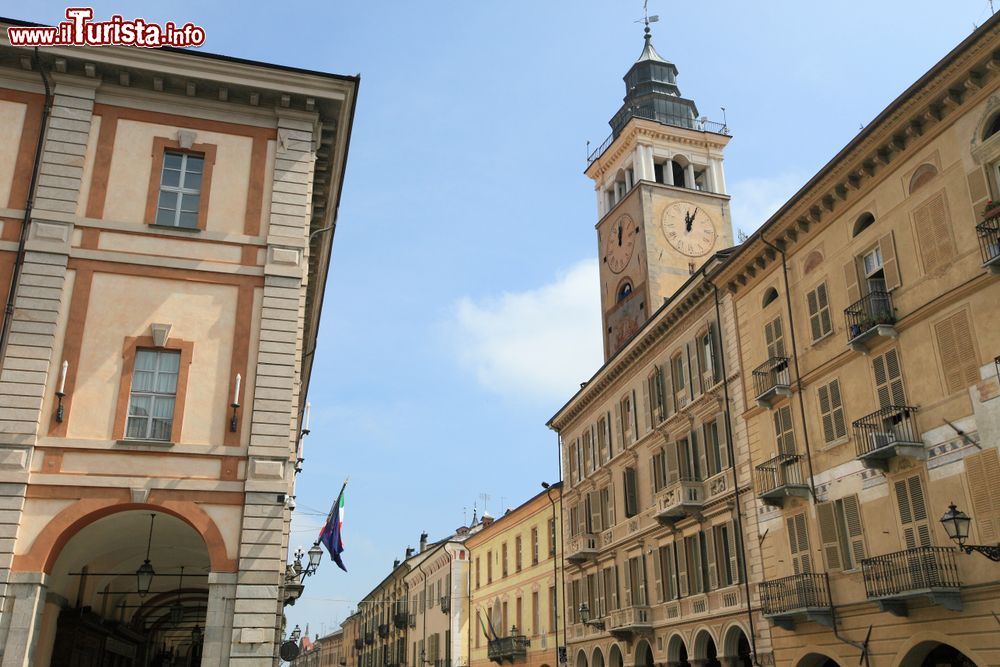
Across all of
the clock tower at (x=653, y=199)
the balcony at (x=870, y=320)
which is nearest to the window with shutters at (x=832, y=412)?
the balcony at (x=870, y=320)

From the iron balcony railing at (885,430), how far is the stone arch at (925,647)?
3.87 metres

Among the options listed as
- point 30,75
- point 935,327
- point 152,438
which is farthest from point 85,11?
point 935,327

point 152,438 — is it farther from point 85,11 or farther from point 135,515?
point 85,11

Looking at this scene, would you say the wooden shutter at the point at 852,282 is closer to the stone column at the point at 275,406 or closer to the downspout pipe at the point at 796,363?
the downspout pipe at the point at 796,363

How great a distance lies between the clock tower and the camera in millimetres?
45719

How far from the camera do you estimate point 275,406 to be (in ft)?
55.4

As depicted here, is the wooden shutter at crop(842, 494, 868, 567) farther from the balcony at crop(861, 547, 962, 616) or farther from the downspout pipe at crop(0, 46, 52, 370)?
the downspout pipe at crop(0, 46, 52, 370)

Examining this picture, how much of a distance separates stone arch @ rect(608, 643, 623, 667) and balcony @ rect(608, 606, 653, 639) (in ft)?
3.63

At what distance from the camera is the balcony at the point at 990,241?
17.2m

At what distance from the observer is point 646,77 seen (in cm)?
5547

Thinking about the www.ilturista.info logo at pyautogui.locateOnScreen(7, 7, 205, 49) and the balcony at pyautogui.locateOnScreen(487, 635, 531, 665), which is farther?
the balcony at pyautogui.locateOnScreen(487, 635, 531, 665)

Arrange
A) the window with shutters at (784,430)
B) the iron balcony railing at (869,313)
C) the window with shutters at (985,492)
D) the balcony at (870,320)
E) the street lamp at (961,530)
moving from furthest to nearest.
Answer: the window with shutters at (784,430) → the iron balcony railing at (869,313) → the balcony at (870,320) → the window with shutters at (985,492) → the street lamp at (961,530)

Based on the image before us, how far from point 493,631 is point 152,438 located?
3896cm

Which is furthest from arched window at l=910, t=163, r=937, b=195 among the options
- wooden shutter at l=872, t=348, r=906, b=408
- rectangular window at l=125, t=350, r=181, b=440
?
rectangular window at l=125, t=350, r=181, b=440
